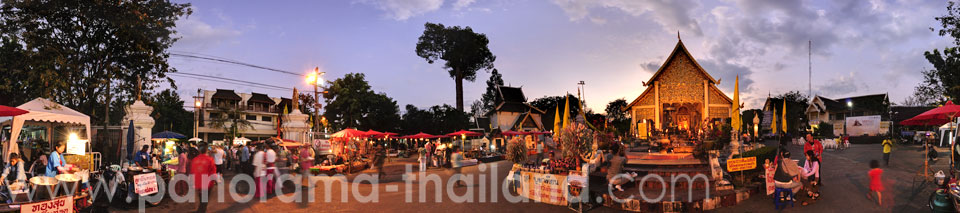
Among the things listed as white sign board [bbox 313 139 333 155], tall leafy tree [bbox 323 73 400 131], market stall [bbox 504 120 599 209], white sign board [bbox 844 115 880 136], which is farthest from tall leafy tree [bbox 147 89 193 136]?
white sign board [bbox 844 115 880 136]

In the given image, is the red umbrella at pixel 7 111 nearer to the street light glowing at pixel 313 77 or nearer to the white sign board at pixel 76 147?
the white sign board at pixel 76 147

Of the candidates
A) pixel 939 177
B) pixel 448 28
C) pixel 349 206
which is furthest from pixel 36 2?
pixel 448 28

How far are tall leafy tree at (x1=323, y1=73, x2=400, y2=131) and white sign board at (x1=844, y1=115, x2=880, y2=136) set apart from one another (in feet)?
129

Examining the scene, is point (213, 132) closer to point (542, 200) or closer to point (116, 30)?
point (116, 30)

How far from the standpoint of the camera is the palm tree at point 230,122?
5169 cm

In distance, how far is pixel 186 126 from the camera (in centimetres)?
5409

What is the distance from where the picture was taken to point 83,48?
1706 centimetres

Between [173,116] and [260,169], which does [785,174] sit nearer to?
[260,169]

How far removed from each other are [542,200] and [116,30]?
1713cm

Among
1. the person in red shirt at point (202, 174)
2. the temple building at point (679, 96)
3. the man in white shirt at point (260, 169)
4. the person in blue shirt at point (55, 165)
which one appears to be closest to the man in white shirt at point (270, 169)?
the man in white shirt at point (260, 169)

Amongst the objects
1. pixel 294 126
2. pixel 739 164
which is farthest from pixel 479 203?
pixel 294 126

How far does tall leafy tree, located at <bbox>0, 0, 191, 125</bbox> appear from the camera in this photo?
1545cm

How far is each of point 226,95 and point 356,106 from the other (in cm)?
2299

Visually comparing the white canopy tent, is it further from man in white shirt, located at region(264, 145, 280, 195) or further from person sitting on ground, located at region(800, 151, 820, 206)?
person sitting on ground, located at region(800, 151, 820, 206)
